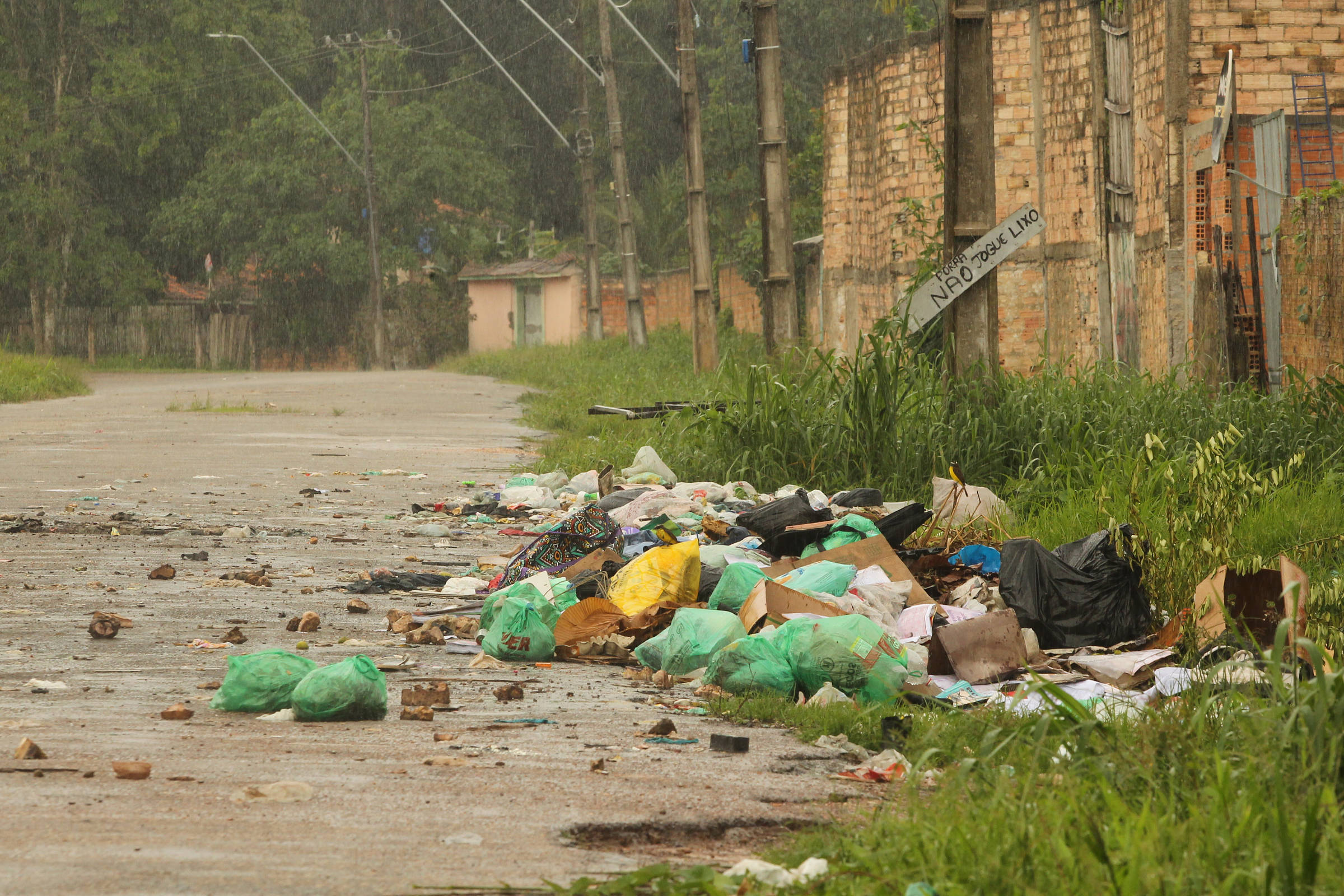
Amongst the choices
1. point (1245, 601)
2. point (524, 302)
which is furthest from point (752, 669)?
point (524, 302)

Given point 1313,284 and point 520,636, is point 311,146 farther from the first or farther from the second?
point 520,636

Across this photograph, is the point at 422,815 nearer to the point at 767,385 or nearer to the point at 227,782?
the point at 227,782

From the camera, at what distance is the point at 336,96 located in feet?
146

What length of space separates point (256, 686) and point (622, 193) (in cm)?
2810

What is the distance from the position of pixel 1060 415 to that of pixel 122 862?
630 cm

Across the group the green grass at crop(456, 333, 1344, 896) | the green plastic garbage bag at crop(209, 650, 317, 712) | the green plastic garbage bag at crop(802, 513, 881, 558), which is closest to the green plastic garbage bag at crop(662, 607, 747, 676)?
the green grass at crop(456, 333, 1344, 896)

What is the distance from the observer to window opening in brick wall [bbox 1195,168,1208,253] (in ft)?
33.6

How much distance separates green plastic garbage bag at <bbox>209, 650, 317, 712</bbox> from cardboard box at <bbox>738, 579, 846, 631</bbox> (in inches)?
64.1

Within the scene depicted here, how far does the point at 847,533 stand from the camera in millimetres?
6137

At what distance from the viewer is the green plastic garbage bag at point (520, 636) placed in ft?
16.0

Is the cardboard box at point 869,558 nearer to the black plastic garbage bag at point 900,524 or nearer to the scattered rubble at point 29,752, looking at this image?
the black plastic garbage bag at point 900,524

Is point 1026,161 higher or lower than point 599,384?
higher

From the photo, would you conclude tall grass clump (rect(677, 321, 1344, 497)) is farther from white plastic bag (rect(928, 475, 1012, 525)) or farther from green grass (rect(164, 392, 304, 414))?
green grass (rect(164, 392, 304, 414))

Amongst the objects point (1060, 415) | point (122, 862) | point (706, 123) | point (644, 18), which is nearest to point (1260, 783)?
point (122, 862)
